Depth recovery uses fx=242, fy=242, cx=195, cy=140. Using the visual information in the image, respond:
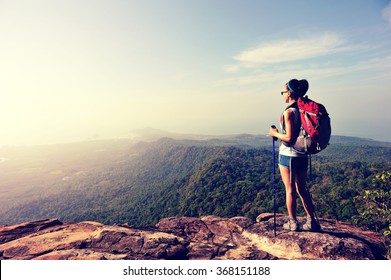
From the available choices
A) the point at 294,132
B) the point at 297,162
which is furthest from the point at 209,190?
the point at 294,132

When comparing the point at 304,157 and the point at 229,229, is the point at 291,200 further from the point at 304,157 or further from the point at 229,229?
the point at 229,229

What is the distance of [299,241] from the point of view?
5.54m

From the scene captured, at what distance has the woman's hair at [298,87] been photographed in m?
5.33

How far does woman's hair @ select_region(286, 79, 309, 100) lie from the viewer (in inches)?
210

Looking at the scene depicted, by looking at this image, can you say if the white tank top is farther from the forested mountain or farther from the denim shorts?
the forested mountain

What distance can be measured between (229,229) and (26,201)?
553 ft

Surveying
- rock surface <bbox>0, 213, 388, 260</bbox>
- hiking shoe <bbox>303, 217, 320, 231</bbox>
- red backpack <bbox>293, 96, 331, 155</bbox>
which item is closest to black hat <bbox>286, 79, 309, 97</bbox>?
red backpack <bbox>293, 96, 331, 155</bbox>

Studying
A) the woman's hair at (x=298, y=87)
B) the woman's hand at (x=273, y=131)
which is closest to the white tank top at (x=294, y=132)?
the woman's hand at (x=273, y=131)

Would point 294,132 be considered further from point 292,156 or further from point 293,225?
point 293,225

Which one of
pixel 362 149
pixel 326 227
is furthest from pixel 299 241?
pixel 362 149

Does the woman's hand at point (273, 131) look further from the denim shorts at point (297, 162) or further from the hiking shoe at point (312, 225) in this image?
the hiking shoe at point (312, 225)

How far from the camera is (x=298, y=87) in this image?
5336 millimetres
